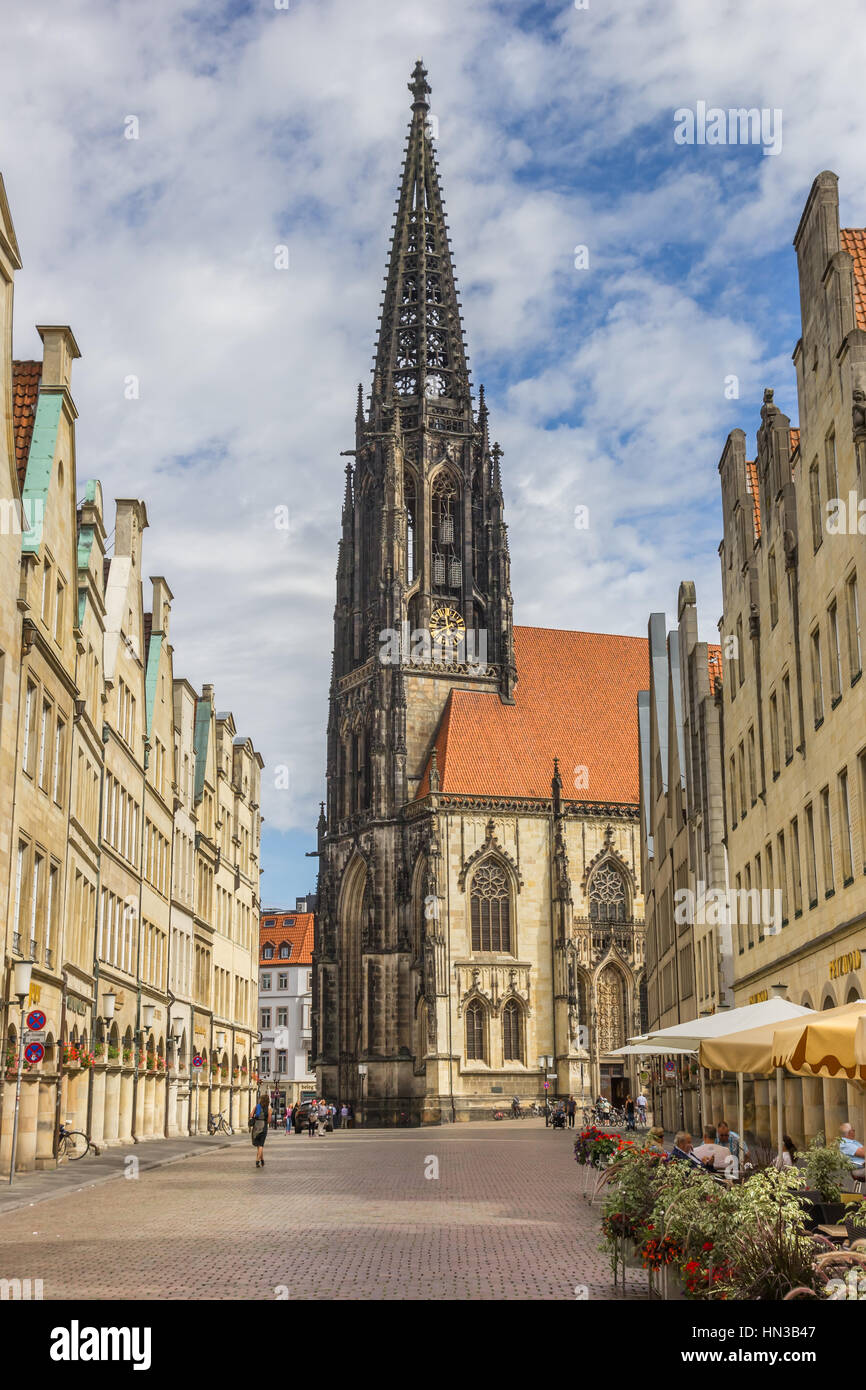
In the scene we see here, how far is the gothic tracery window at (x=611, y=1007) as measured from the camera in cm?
8050

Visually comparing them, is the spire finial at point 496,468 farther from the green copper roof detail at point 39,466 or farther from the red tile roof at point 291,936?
the green copper roof detail at point 39,466

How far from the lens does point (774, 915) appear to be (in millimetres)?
29078

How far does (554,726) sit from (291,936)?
125 feet

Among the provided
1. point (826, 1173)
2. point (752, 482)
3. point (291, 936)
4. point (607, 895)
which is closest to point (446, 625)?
point (607, 895)

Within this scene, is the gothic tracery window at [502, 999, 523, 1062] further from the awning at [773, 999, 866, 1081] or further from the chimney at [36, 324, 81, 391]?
the awning at [773, 999, 866, 1081]

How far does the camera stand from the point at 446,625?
86.9 metres

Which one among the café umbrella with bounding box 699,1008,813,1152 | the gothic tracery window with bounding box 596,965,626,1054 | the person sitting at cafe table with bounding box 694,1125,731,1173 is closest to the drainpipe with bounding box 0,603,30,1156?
the person sitting at cafe table with bounding box 694,1125,731,1173

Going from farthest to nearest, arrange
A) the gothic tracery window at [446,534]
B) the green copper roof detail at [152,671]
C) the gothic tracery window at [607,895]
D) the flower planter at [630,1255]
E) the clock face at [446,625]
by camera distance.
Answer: the gothic tracery window at [446,534] → the clock face at [446,625] → the gothic tracery window at [607,895] → the green copper roof detail at [152,671] → the flower planter at [630,1255]

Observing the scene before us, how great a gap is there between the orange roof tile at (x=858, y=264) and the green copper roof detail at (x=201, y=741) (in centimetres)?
3633

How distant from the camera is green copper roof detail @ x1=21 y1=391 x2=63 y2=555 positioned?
92.2ft

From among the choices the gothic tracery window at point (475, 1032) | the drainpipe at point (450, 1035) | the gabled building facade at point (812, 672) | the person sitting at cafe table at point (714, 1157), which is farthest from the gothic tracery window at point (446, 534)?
the person sitting at cafe table at point (714, 1157)
